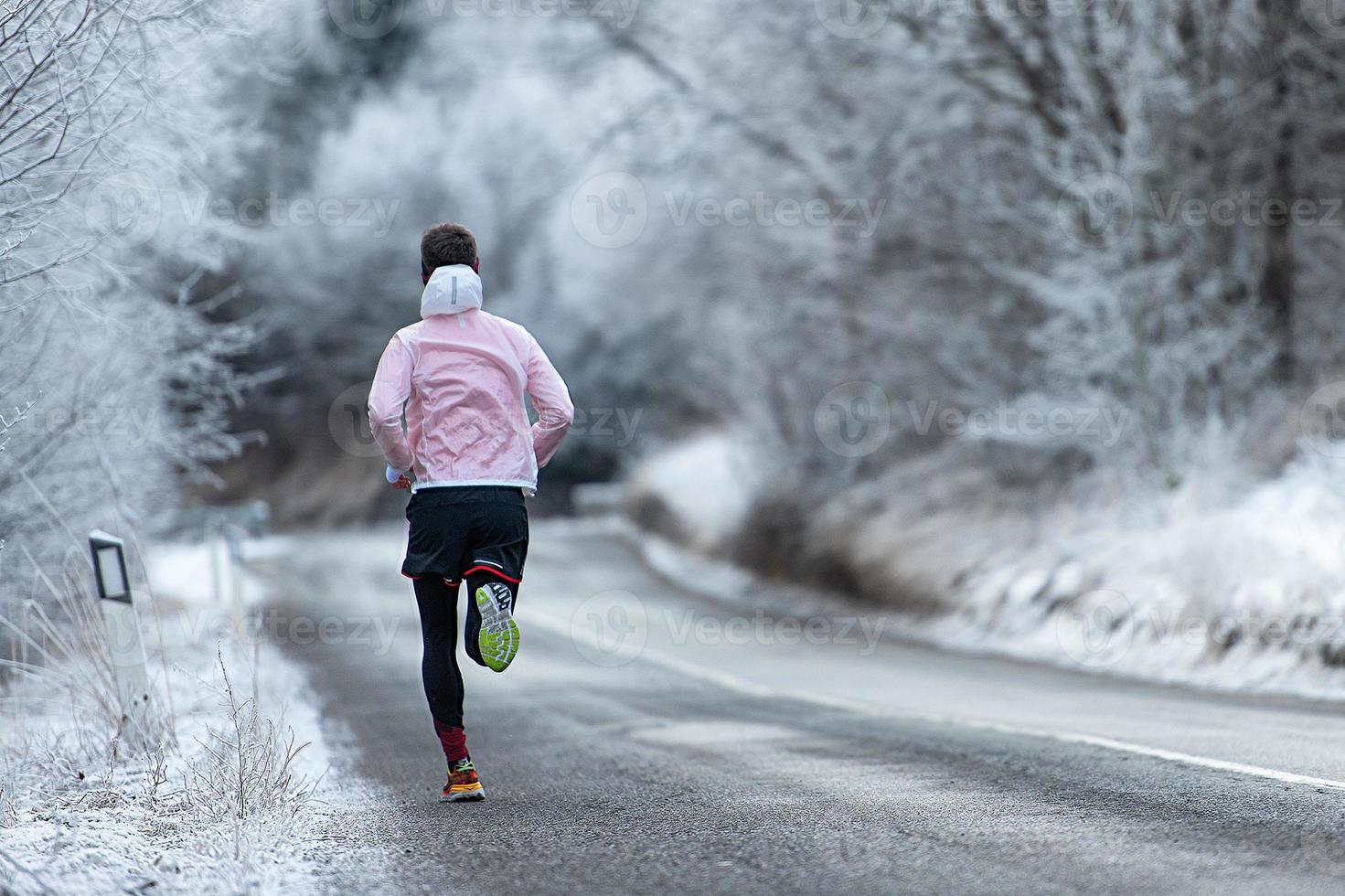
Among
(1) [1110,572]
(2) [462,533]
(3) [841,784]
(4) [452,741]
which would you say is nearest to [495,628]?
(2) [462,533]

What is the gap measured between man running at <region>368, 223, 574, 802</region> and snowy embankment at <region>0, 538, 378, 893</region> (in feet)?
2.10

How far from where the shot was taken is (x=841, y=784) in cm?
630

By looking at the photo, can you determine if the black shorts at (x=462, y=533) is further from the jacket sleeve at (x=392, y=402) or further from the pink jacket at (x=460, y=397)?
the jacket sleeve at (x=392, y=402)

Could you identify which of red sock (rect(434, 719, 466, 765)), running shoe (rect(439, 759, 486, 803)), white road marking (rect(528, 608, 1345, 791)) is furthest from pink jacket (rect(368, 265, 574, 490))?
white road marking (rect(528, 608, 1345, 791))

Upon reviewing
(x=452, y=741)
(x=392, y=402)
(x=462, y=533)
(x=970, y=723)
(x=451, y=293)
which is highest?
(x=451, y=293)

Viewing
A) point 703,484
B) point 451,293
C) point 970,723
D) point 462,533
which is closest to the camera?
point 462,533

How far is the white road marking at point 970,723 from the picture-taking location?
6191 mm

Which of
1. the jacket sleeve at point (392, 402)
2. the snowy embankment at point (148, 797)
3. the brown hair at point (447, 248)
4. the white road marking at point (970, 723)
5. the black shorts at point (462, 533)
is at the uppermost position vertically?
the brown hair at point (447, 248)

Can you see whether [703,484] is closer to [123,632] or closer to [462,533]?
[123,632]

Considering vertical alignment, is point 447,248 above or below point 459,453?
above

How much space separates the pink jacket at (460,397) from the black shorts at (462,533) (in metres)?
0.05

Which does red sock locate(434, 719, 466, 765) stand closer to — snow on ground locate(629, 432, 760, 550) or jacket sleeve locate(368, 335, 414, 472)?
jacket sleeve locate(368, 335, 414, 472)

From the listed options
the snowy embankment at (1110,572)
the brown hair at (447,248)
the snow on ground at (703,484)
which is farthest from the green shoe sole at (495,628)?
the snow on ground at (703,484)

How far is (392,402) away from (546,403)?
0.62m
